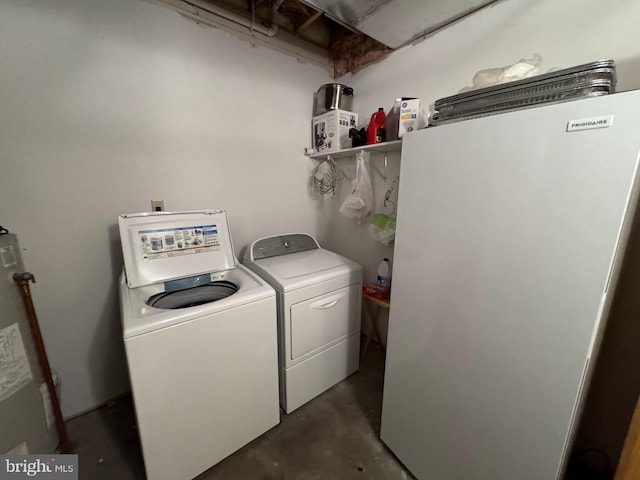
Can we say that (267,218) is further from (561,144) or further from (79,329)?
(561,144)

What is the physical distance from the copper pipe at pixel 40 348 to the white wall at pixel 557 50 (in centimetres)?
243

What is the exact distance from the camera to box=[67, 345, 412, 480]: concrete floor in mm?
1289

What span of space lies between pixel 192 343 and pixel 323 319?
2.53ft

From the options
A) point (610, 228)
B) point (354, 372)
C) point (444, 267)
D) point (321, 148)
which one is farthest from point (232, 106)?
point (354, 372)

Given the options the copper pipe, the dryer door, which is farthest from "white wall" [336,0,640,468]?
the copper pipe

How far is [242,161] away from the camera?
1885mm

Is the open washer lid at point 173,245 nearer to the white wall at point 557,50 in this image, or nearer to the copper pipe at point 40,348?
the copper pipe at point 40,348

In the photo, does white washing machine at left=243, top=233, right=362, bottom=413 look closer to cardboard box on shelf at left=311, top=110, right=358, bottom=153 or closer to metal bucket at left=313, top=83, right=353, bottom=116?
cardboard box on shelf at left=311, top=110, right=358, bottom=153

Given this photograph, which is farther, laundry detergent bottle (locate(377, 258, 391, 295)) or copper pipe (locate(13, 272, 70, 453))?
laundry detergent bottle (locate(377, 258, 391, 295))

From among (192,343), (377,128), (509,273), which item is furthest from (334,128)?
(192,343)

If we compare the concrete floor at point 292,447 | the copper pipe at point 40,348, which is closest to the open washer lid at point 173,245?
the copper pipe at point 40,348

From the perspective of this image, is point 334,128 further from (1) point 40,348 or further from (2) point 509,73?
(1) point 40,348

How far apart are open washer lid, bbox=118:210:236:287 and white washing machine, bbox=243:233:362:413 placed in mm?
272

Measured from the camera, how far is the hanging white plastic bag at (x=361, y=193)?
6.21 ft
